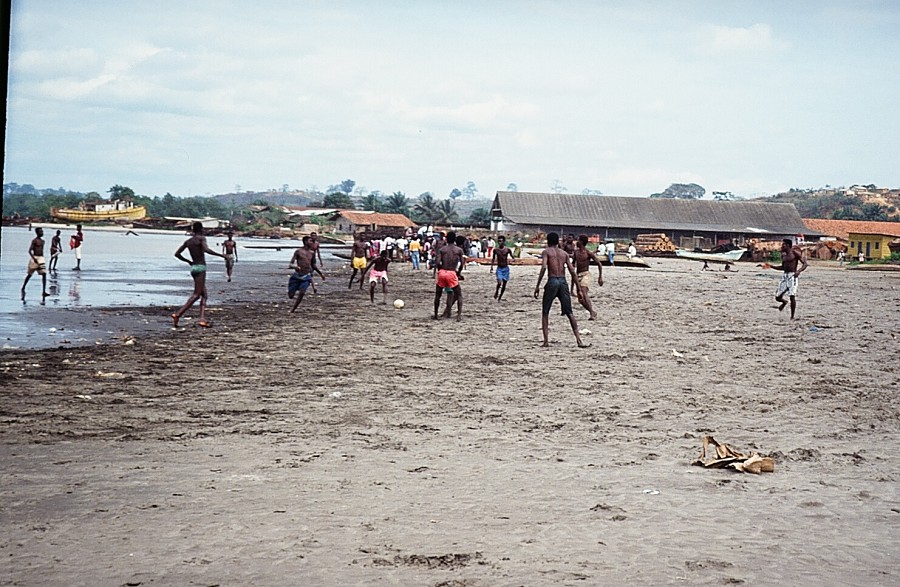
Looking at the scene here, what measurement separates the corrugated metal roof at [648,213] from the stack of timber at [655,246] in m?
10.0

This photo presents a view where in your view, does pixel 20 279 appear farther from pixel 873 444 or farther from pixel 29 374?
pixel 873 444

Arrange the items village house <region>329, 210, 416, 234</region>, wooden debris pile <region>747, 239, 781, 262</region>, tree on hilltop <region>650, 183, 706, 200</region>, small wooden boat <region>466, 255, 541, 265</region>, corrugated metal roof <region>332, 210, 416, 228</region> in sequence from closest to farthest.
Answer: small wooden boat <region>466, 255, 541, 265</region>, wooden debris pile <region>747, 239, 781, 262</region>, village house <region>329, 210, 416, 234</region>, corrugated metal roof <region>332, 210, 416, 228</region>, tree on hilltop <region>650, 183, 706, 200</region>

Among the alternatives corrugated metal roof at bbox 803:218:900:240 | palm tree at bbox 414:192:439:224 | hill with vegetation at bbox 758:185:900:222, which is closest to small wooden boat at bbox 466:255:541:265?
corrugated metal roof at bbox 803:218:900:240

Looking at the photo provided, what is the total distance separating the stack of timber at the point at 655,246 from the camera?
59094mm

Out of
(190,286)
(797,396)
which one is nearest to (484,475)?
(797,396)

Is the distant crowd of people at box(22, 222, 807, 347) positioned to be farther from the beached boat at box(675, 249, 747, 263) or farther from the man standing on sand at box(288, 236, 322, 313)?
the beached boat at box(675, 249, 747, 263)

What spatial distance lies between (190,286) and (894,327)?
1994 cm

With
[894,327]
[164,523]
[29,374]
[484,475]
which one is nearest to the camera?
[164,523]

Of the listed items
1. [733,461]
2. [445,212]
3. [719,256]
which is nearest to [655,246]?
[719,256]

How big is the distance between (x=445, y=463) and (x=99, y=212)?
12204 cm

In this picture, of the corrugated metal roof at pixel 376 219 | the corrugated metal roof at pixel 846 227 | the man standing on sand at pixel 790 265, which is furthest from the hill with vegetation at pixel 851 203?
the man standing on sand at pixel 790 265

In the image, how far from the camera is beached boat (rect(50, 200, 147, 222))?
11794 cm

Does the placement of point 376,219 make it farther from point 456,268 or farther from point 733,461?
point 733,461

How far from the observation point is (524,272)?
3638 centimetres
